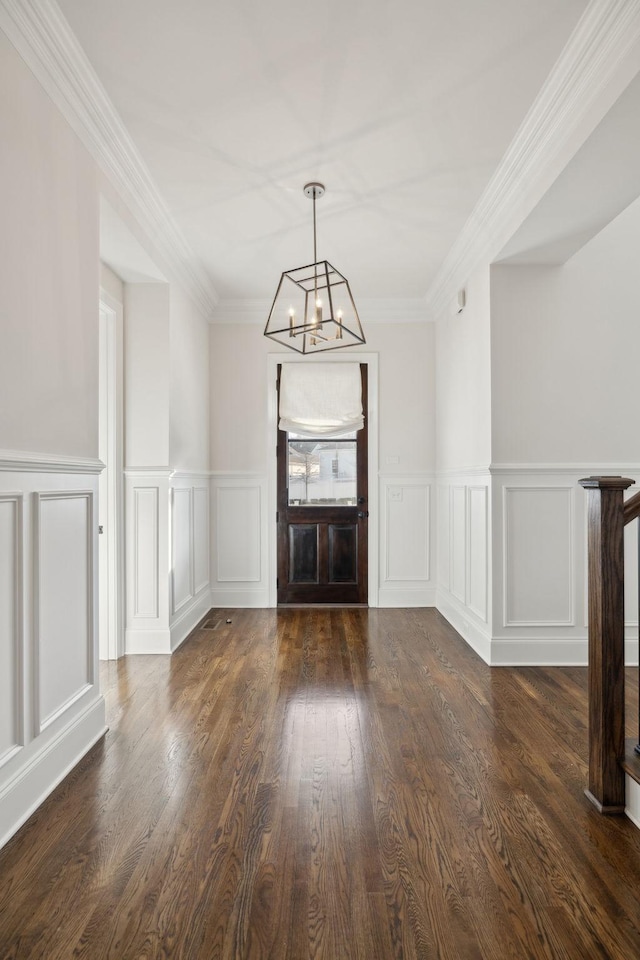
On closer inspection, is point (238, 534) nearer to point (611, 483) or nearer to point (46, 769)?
point (46, 769)

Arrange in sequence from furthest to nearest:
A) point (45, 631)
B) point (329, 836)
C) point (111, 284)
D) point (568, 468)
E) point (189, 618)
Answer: point (189, 618) → point (111, 284) → point (568, 468) → point (45, 631) → point (329, 836)

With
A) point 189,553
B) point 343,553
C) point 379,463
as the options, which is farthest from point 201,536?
point 379,463

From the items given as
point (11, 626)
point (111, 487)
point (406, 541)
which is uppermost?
point (111, 487)

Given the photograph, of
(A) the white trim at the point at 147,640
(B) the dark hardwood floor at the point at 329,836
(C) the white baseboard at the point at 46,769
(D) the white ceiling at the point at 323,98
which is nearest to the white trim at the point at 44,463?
(C) the white baseboard at the point at 46,769

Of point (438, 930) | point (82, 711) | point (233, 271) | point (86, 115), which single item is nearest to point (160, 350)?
point (233, 271)

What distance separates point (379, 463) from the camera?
558cm

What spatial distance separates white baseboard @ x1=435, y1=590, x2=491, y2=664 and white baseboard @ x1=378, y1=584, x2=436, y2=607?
0.33 feet

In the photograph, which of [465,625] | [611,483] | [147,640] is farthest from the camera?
[465,625]

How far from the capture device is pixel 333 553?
5.62 m

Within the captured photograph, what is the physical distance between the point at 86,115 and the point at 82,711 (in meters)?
2.56

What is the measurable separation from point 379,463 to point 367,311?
1441mm

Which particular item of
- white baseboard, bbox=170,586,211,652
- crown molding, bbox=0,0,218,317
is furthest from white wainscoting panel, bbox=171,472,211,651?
crown molding, bbox=0,0,218,317

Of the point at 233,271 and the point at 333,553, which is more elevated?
the point at 233,271

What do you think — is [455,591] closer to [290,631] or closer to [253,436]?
[290,631]
